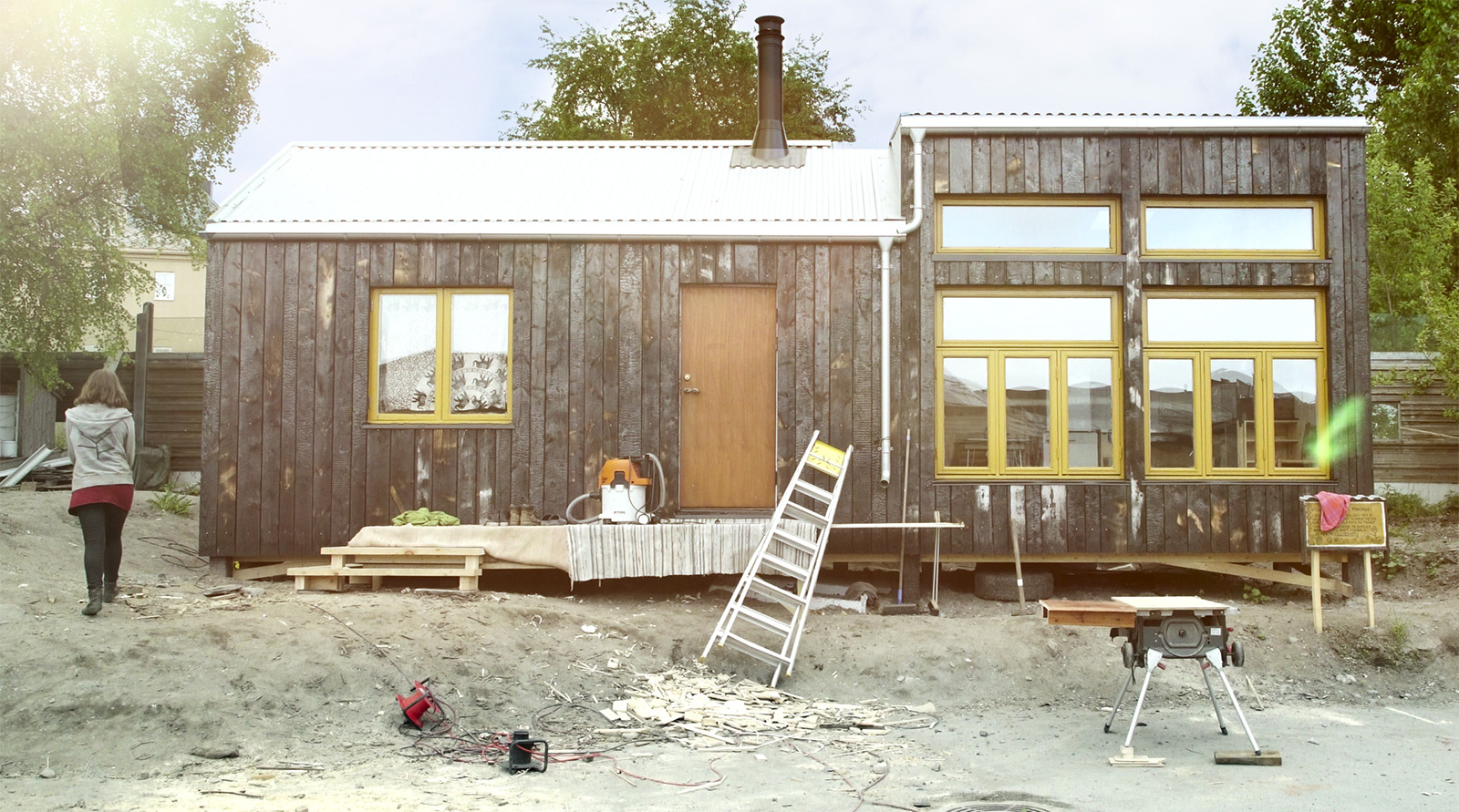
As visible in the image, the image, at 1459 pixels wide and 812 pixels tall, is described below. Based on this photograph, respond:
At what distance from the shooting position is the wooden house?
10.3 m

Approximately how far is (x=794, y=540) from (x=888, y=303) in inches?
92.4

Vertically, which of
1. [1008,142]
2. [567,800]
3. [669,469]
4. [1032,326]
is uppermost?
[1008,142]

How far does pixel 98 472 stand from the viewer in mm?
7828

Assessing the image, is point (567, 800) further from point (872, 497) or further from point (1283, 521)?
point (1283, 521)

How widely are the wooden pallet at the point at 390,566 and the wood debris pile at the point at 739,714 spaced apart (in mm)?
2270

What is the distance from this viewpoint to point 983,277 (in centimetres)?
1038

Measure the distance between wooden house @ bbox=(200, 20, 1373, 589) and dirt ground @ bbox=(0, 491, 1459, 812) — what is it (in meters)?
0.95

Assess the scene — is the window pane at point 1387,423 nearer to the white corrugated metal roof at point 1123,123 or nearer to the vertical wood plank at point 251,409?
the white corrugated metal roof at point 1123,123

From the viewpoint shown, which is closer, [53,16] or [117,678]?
[117,678]

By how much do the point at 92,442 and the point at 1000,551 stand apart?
7.18m

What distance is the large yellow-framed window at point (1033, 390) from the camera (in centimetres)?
1038

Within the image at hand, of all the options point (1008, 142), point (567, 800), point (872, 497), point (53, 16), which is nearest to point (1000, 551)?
point (872, 497)

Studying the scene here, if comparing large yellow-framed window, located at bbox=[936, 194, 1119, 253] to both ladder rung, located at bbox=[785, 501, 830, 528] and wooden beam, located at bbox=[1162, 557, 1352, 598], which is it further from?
wooden beam, located at bbox=[1162, 557, 1352, 598]

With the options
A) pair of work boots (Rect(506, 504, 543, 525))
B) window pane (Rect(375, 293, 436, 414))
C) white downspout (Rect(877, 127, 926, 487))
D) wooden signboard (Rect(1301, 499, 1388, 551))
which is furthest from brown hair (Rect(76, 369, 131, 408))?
wooden signboard (Rect(1301, 499, 1388, 551))
